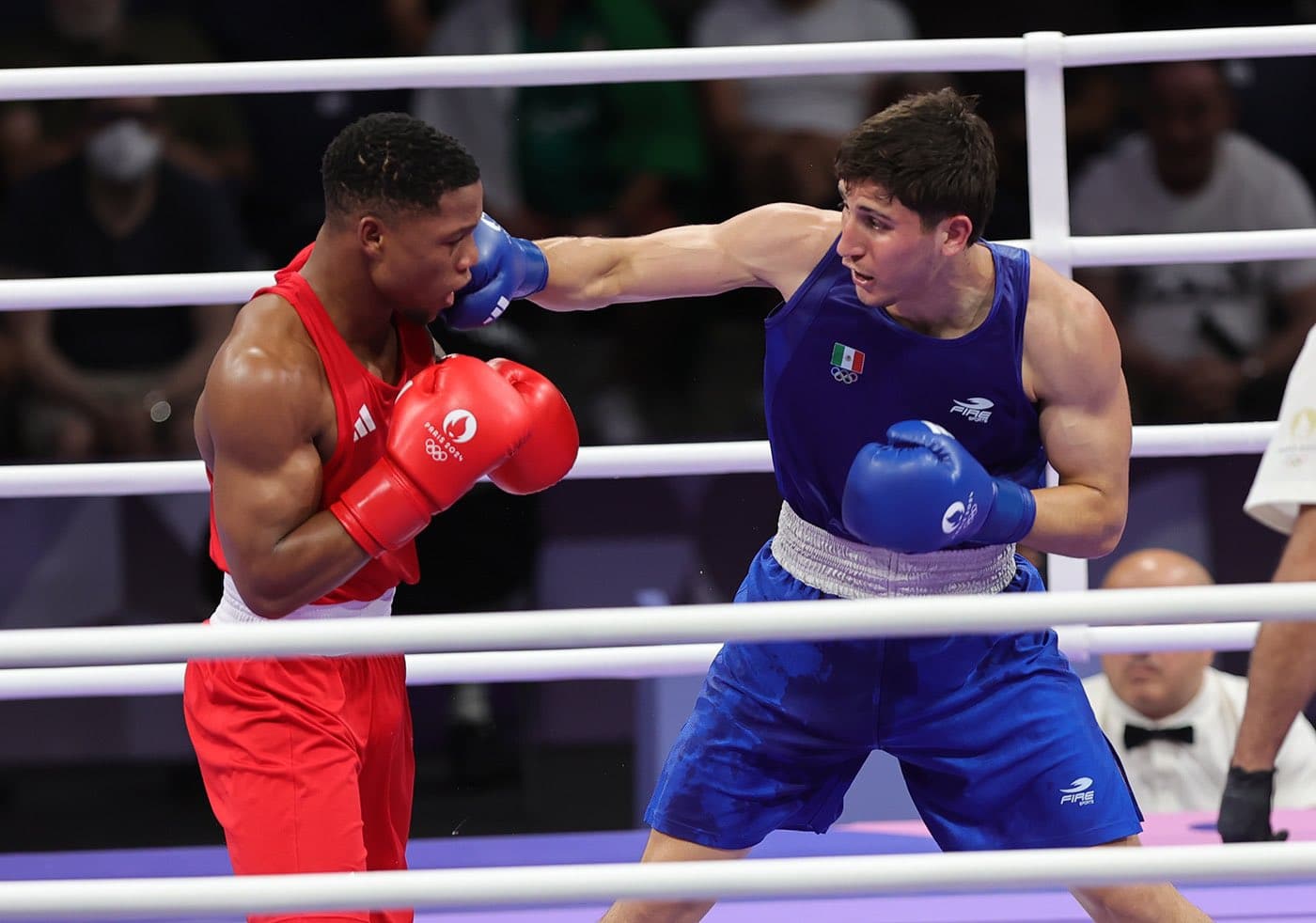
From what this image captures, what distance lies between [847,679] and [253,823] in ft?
2.43

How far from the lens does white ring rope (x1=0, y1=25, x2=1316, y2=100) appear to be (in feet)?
8.05

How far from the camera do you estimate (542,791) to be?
370 centimetres

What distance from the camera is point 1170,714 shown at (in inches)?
142

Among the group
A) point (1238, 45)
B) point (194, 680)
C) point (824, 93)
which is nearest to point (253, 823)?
point (194, 680)

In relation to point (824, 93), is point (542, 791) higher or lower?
lower

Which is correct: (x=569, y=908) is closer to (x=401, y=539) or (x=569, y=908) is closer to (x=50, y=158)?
(x=401, y=539)

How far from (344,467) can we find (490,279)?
0.31 metres

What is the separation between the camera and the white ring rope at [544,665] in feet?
8.17

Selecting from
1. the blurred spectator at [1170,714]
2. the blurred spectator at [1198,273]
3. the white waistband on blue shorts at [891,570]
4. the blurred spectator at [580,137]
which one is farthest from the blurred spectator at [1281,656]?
the blurred spectator at [580,137]

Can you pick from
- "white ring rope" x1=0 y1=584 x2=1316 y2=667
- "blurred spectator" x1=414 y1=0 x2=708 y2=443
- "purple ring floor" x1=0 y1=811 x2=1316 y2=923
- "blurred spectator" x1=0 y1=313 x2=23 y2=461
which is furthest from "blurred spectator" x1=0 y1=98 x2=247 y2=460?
"white ring rope" x1=0 y1=584 x2=1316 y2=667

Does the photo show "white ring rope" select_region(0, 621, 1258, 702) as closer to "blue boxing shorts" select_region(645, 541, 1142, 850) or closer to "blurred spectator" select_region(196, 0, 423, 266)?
"blue boxing shorts" select_region(645, 541, 1142, 850)

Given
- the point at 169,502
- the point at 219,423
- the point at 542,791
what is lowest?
the point at 542,791

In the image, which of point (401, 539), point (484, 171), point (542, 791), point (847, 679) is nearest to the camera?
point (401, 539)

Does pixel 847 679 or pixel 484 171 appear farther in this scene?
pixel 484 171
